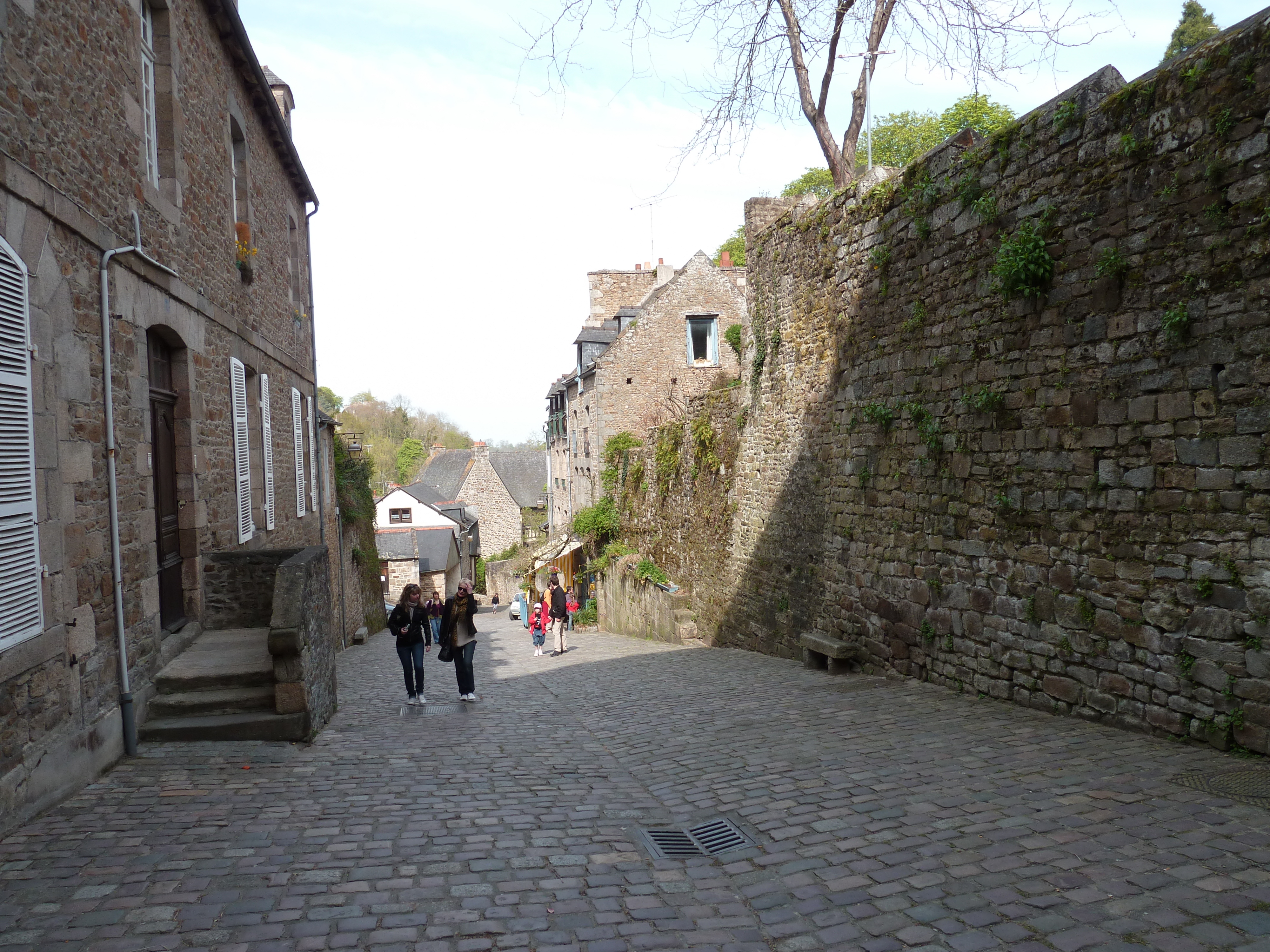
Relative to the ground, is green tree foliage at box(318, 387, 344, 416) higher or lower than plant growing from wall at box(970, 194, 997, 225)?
higher

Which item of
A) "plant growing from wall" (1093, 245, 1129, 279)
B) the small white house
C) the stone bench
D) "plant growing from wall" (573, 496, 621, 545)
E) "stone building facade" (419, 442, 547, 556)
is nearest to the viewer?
"plant growing from wall" (1093, 245, 1129, 279)

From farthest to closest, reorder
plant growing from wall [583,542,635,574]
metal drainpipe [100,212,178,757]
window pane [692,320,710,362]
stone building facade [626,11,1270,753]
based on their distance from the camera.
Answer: window pane [692,320,710,362]
plant growing from wall [583,542,635,574]
metal drainpipe [100,212,178,757]
stone building facade [626,11,1270,753]

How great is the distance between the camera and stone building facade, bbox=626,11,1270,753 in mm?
4906

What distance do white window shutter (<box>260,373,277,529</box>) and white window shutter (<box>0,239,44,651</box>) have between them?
5.99m

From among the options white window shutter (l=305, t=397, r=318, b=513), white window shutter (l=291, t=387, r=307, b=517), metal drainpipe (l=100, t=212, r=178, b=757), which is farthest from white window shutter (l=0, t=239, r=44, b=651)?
white window shutter (l=305, t=397, r=318, b=513)

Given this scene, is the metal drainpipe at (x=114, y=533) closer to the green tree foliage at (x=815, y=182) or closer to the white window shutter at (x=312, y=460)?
the white window shutter at (x=312, y=460)

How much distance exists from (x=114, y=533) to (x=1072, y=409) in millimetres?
6658

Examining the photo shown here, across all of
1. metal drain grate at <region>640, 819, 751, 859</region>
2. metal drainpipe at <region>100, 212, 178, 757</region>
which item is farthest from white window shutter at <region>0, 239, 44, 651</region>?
metal drain grate at <region>640, 819, 751, 859</region>

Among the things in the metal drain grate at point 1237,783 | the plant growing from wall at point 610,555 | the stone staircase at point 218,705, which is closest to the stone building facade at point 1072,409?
the metal drain grate at point 1237,783

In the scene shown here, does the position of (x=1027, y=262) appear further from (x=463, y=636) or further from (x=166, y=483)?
(x=166, y=483)

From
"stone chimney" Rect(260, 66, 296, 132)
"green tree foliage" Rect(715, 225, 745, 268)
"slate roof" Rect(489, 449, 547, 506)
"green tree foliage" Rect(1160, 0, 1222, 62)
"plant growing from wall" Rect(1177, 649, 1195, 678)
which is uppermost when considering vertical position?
"green tree foliage" Rect(1160, 0, 1222, 62)

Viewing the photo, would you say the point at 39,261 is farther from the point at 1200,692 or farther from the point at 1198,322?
the point at 1200,692

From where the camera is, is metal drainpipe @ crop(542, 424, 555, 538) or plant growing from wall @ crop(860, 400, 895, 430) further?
metal drainpipe @ crop(542, 424, 555, 538)

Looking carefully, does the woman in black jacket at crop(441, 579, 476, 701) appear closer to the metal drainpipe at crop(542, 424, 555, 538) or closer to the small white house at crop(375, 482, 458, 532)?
the metal drainpipe at crop(542, 424, 555, 538)
